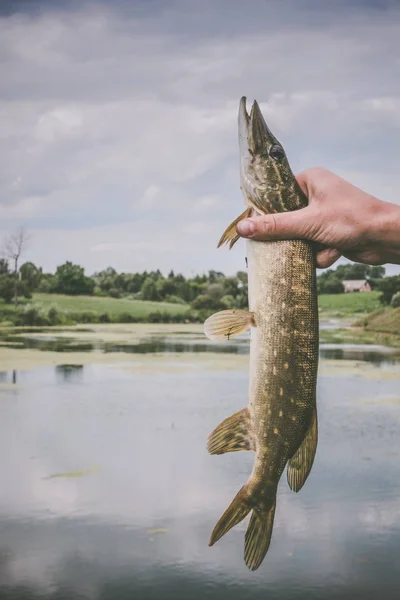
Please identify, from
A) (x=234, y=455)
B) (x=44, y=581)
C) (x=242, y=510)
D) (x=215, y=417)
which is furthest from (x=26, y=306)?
(x=242, y=510)

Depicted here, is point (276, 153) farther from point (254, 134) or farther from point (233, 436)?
point (233, 436)

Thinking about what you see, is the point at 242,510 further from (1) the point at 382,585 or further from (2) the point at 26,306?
(2) the point at 26,306

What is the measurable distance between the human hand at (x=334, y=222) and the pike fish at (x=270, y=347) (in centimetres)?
5

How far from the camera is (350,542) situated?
969 centimetres

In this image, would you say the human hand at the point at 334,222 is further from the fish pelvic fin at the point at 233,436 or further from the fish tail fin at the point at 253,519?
the fish tail fin at the point at 253,519

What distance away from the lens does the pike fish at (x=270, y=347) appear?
1.69 m

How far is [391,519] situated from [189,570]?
2.70 meters

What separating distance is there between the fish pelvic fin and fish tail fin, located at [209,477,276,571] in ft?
0.30

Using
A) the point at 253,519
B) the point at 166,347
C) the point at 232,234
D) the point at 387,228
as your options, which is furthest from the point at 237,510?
the point at 166,347

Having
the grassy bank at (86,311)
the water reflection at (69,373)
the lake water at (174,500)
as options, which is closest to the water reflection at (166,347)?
the grassy bank at (86,311)

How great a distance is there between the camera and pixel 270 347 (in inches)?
67.0

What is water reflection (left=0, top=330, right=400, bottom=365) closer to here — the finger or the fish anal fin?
the finger

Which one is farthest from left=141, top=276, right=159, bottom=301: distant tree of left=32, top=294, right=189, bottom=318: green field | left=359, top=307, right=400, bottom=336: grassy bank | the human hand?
the human hand

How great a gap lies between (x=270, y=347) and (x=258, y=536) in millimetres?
437
